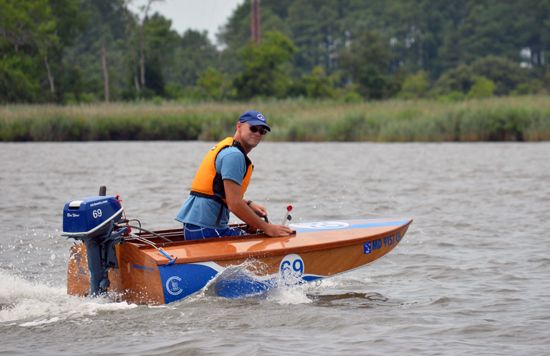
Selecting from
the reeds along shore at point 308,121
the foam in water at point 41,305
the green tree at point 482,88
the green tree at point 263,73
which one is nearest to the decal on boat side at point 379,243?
the foam in water at point 41,305

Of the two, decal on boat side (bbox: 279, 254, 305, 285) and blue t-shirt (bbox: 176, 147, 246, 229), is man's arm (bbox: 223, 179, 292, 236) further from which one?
decal on boat side (bbox: 279, 254, 305, 285)

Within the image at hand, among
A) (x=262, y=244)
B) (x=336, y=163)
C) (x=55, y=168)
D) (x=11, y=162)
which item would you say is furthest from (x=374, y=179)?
(x=262, y=244)

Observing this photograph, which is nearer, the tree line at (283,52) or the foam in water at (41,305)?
the foam in water at (41,305)

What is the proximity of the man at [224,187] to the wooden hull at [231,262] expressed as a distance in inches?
6.4

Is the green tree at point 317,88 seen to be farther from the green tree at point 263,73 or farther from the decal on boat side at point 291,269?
the decal on boat side at point 291,269

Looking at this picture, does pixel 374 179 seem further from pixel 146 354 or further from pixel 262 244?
pixel 146 354

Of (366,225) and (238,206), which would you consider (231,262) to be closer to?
(238,206)

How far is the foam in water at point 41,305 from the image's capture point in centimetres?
730

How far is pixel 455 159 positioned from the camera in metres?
23.5

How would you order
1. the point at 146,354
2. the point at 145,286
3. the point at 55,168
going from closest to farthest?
the point at 146,354
the point at 145,286
the point at 55,168

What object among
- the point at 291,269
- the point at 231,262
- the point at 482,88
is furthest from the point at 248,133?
the point at 482,88

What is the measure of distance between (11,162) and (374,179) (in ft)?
29.3

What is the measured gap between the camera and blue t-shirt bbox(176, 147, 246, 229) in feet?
25.0

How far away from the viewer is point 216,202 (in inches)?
309
